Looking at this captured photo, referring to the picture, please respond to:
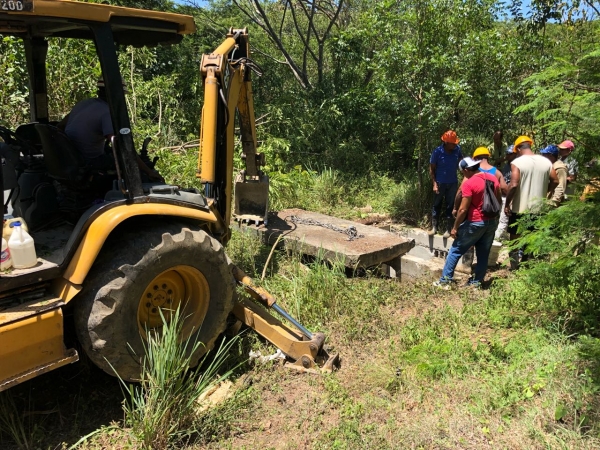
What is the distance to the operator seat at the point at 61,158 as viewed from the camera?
353cm

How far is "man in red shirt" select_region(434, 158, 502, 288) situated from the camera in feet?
18.3

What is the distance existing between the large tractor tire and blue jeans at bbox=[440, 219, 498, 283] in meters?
3.05

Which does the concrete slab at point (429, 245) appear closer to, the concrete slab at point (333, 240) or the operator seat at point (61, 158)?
the concrete slab at point (333, 240)

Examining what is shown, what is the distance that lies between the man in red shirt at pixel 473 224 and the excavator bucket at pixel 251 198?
2.42 meters

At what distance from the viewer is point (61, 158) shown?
3.58 metres

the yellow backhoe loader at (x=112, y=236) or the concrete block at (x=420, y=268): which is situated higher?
the yellow backhoe loader at (x=112, y=236)

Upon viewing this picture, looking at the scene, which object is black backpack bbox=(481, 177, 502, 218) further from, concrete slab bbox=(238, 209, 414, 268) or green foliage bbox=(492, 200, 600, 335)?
concrete slab bbox=(238, 209, 414, 268)

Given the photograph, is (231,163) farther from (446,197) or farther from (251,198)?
(446,197)

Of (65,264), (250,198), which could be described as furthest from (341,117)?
(65,264)

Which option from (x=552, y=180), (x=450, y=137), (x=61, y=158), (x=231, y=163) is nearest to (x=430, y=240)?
(x=450, y=137)

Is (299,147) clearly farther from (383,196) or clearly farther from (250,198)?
(250,198)

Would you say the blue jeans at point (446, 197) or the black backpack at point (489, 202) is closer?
the black backpack at point (489, 202)

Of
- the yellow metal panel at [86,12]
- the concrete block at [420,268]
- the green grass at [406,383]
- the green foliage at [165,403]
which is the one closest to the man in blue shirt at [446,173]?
the concrete block at [420,268]

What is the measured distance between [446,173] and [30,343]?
20.5 feet
